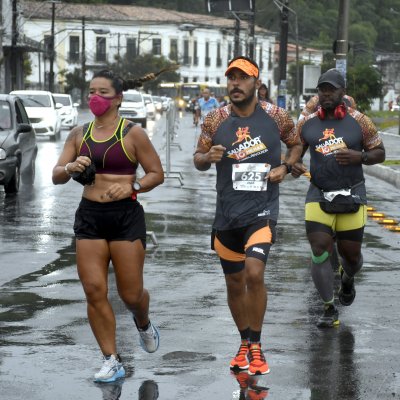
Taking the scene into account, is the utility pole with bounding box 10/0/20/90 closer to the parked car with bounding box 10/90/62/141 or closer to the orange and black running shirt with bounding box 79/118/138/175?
the parked car with bounding box 10/90/62/141

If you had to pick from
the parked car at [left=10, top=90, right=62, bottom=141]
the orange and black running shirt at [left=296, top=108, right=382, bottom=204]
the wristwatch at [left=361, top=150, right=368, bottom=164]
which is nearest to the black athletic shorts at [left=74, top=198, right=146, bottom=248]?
the orange and black running shirt at [left=296, top=108, right=382, bottom=204]

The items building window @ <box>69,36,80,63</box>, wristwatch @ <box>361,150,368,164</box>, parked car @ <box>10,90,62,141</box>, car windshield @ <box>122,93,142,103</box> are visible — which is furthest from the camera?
building window @ <box>69,36,80,63</box>

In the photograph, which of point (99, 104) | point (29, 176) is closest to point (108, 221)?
point (99, 104)

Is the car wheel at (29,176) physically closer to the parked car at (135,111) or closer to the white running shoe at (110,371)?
the white running shoe at (110,371)

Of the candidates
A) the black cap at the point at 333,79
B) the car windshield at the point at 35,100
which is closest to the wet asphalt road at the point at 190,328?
the black cap at the point at 333,79

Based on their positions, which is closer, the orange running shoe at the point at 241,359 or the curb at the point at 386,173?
the orange running shoe at the point at 241,359

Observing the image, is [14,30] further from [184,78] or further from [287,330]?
[287,330]

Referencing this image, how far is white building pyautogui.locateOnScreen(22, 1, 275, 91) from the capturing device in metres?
117

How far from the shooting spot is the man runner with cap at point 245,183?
304 inches

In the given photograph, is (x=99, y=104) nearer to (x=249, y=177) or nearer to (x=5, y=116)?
(x=249, y=177)

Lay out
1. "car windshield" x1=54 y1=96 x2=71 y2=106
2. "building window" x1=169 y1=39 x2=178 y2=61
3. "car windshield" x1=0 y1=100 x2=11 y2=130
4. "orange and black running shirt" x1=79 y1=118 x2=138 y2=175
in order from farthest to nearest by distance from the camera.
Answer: "building window" x1=169 y1=39 x2=178 y2=61 < "car windshield" x1=54 y1=96 x2=71 y2=106 < "car windshield" x1=0 y1=100 x2=11 y2=130 < "orange and black running shirt" x1=79 y1=118 x2=138 y2=175

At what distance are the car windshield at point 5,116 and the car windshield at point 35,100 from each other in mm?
19205

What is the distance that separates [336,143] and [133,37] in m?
116

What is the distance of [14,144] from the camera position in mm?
19875
